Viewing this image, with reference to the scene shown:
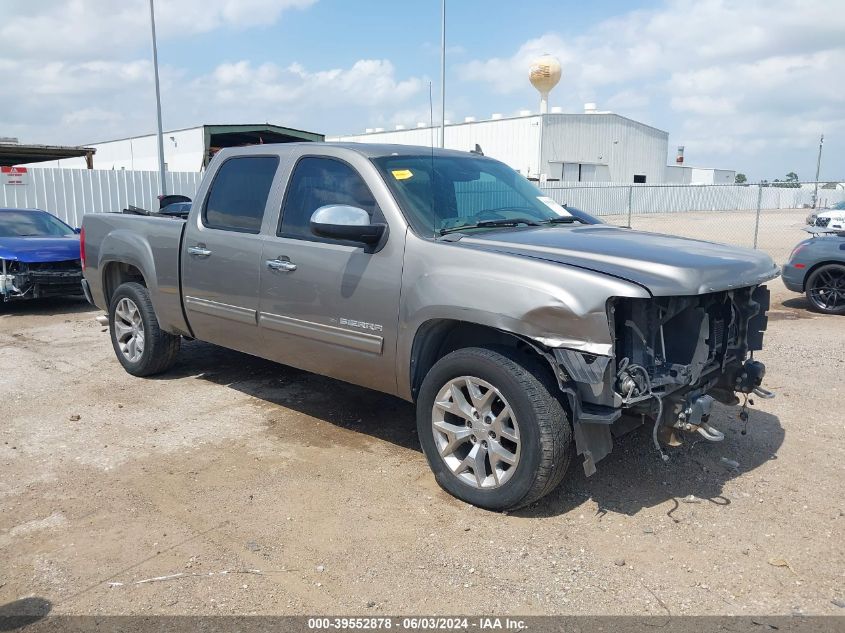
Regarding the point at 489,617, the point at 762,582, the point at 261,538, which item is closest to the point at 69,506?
the point at 261,538

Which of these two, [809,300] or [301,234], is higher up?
[301,234]

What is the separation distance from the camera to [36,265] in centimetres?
968

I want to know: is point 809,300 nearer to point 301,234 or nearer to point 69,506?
point 301,234

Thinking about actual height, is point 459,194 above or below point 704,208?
above

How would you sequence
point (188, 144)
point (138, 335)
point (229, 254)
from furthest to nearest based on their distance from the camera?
1. point (188, 144)
2. point (138, 335)
3. point (229, 254)

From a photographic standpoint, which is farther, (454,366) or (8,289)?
(8,289)

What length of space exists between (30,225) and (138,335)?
5878 mm

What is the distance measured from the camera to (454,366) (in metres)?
3.83

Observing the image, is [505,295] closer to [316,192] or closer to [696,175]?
[316,192]

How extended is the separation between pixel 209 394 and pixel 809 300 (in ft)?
27.4

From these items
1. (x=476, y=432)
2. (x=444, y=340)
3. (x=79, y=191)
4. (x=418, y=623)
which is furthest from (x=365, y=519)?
(x=79, y=191)

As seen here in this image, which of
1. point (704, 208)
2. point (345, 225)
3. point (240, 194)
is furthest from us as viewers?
point (704, 208)

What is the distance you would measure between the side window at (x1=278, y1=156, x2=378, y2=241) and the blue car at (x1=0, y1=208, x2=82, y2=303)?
6.35m

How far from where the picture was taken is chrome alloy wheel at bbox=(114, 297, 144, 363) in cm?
637
